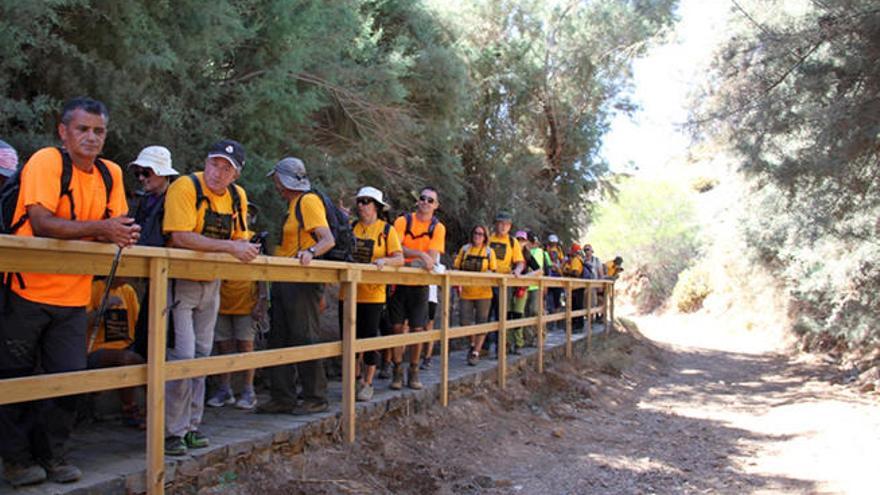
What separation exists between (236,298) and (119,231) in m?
2.38

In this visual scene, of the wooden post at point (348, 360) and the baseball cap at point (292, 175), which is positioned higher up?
the baseball cap at point (292, 175)

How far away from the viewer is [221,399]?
5801 mm

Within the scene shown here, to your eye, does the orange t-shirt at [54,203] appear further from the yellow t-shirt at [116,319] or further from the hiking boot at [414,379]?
the hiking boot at [414,379]

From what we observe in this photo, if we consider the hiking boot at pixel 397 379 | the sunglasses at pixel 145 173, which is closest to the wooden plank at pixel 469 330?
the hiking boot at pixel 397 379

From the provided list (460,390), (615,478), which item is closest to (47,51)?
(460,390)

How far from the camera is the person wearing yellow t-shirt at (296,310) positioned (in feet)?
17.8

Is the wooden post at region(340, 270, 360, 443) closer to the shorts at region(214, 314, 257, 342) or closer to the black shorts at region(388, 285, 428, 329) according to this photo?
the shorts at region(214, 314, 257, 342)

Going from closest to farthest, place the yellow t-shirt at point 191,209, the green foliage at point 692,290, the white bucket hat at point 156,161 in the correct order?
the yellow t-shirt at point 191,209, the white bucket hat at point 156,161, the green foliage at point 692,290

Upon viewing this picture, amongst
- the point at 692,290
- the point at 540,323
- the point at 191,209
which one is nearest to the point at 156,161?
the point at 191,209

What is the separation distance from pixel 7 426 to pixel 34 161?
1250 mm

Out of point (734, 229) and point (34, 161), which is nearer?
point (34, 161)

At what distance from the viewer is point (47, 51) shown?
5.36m

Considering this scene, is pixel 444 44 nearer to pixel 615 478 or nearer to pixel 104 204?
pixel 615 478

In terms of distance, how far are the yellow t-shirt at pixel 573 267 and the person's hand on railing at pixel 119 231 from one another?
1197cm
